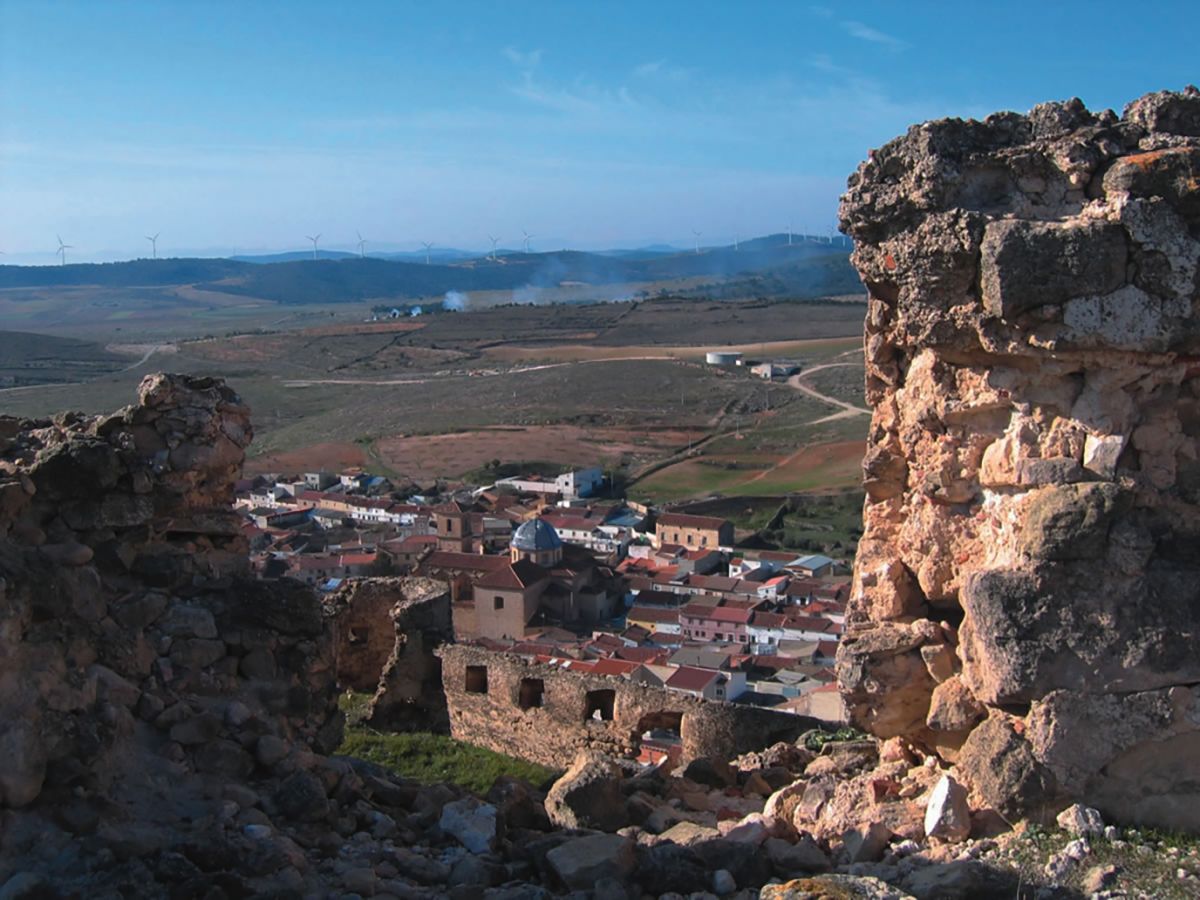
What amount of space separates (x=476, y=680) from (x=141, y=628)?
7.10 metres

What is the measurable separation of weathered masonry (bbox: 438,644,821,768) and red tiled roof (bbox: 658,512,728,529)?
33271 millimetres

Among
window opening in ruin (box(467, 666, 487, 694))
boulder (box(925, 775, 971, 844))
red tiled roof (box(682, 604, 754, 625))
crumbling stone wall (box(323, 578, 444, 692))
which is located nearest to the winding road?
red tiled roof (box(682, 604, 754, 625))

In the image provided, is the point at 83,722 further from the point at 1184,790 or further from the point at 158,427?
the point at 1184,790

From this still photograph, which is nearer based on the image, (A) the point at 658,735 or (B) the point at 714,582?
(A) the point at 658,735

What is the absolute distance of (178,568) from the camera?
783 cm

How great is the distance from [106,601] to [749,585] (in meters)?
33.6

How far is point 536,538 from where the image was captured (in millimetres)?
39938

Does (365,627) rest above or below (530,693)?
above

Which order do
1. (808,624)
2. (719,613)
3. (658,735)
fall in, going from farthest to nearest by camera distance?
1. (719,613)
2. (808,624)
3. (658,735)

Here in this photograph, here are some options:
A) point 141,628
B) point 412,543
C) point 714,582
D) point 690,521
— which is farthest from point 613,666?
point 690,521

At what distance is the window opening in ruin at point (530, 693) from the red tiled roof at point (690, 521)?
33.3 metres

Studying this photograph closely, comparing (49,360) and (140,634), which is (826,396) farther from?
(140,634)

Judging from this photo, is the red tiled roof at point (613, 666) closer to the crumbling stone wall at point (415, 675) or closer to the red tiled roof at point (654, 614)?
the crumbling stone wall at point (415, 675)

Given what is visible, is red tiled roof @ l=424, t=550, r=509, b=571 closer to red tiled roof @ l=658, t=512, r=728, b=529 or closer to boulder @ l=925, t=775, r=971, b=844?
red tiled roof @ l=658, t=512, r=728, b=529
